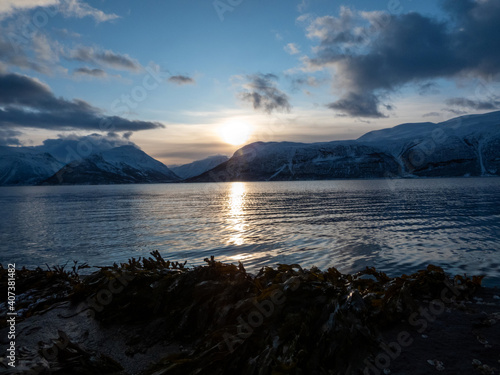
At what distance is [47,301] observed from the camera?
8.74 metres

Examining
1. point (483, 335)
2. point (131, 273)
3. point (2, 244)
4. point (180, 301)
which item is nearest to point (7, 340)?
point (131, 273)

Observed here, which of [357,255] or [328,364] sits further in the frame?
[357,255]

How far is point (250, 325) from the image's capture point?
18.4ft

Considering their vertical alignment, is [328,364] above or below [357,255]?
above

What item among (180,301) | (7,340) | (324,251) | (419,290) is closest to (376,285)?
(419,290)

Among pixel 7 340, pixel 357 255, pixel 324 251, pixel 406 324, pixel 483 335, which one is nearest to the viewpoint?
pixel 483 335

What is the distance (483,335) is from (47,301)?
1101cm

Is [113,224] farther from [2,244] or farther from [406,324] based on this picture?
[406,324]

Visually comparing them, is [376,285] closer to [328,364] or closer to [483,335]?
[483,335]

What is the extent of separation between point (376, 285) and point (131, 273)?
6.89m

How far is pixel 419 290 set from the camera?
305 inches

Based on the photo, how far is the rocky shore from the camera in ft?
15.5

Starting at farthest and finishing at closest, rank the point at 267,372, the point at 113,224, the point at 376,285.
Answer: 1. the point at 113,224
2. the point at 376,285
3. the point at 267,372

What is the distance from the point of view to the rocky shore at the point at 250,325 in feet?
15.5
